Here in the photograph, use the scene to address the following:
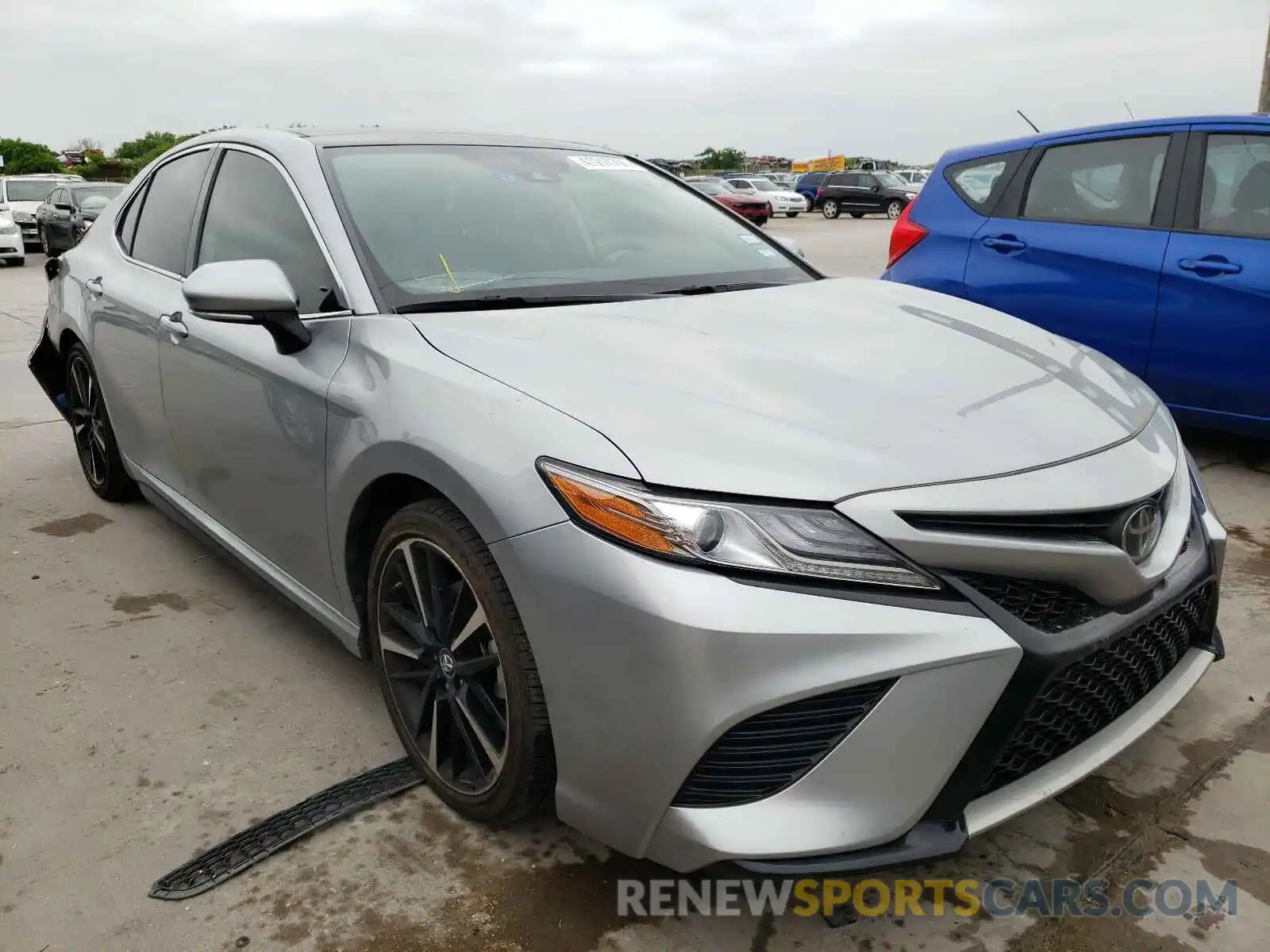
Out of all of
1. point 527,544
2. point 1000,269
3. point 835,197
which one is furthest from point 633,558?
point 835,197

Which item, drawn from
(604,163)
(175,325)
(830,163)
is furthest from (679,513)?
(830,163)

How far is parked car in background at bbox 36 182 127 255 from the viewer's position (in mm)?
16469

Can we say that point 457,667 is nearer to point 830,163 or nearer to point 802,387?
point 802,387

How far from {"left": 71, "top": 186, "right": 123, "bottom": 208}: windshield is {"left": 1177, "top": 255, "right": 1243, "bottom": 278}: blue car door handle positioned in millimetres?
16846

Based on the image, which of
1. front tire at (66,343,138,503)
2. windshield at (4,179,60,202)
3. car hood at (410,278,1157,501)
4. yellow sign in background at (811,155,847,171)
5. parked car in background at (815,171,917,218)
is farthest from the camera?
yellow sign in background at (811,155,847,171)

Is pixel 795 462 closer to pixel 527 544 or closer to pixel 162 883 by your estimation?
pixel 527 544

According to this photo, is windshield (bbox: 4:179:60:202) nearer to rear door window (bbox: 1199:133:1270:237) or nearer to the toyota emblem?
rear door window (bbox: 1199:133:1270:237)

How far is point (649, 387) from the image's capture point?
1946 mm

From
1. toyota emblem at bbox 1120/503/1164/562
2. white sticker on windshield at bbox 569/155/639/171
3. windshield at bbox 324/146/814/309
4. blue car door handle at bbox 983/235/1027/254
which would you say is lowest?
toyota emblem at bbox 1120/503/1164/562

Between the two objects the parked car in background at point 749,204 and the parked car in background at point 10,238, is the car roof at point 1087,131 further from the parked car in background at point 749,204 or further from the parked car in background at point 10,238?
the parked car in background at point 749,204

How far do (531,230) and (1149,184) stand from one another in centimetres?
309

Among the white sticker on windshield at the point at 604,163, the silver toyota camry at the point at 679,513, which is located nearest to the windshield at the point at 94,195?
the white sticker on windshield at the point at 604,163

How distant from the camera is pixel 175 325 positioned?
3121 millimetres

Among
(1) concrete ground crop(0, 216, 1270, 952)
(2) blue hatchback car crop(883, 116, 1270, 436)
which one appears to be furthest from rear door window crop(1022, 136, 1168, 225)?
(1) concrete ground crop(0, 216, 1270, 952)
